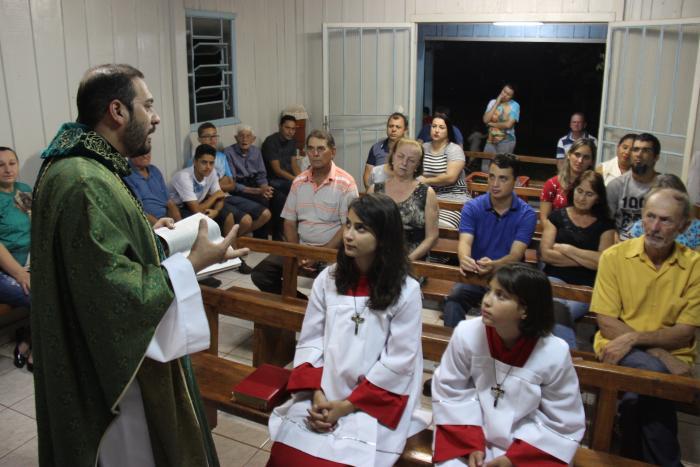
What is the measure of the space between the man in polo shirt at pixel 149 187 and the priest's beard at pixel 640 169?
3485 mm

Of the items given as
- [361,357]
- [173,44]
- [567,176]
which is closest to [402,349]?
[361,357]

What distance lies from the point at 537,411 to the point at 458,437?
27 cm

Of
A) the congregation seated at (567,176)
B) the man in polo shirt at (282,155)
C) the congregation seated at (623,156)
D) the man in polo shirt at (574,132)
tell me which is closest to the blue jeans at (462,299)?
the congregation seated at (567,176)

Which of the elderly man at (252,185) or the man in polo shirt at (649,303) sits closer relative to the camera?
the man in polo shirt at (649,303)

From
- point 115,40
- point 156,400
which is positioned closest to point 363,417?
point 156,400

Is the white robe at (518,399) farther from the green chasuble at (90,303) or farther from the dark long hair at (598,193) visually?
the dark long hair at (598,193)

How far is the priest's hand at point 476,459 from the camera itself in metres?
1.98

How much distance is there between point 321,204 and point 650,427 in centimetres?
245

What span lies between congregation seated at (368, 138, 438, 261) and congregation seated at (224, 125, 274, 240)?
7.42ft

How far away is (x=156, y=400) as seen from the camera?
1.64 meters

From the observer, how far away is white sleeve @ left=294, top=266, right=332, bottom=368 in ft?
7.45

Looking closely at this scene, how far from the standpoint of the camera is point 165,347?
1554 millimetres

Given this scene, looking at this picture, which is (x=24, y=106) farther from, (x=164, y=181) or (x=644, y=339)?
(x=644, y=339)

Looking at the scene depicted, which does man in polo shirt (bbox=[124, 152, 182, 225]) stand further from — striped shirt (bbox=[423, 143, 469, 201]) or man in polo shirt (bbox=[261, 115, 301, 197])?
striped shirt (bbox=[423, 143, 469, 201])
